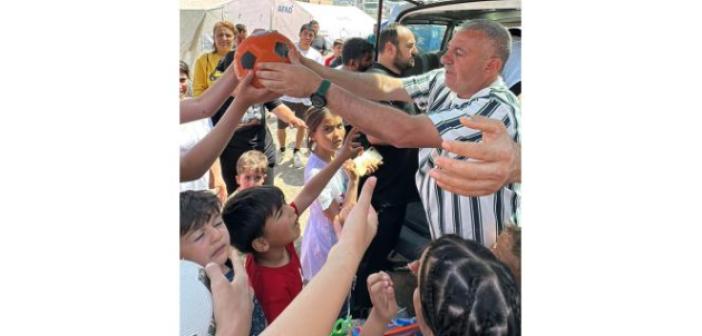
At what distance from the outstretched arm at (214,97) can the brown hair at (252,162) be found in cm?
17

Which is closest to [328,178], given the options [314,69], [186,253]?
[314,69]

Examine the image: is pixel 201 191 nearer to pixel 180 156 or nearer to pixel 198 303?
pixel 180 156

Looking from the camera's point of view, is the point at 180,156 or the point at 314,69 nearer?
the point at 180,156

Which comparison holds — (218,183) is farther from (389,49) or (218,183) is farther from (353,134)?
(389,49)

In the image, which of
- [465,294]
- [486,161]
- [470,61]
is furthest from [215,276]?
[470,61]

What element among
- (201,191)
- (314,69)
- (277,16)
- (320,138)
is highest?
(277,16)

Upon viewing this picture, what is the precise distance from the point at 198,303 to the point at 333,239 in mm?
457

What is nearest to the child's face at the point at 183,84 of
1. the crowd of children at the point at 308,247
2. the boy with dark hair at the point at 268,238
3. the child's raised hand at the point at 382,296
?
the crowd of children at the point at 308,247

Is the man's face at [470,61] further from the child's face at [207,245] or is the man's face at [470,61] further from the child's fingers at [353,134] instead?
the child's face at [207,245]

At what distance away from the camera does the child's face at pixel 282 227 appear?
2.24m

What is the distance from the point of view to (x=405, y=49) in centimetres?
233

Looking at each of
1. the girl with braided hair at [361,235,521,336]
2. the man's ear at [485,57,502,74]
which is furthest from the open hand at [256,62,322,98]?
the girl with braided hair at [361,235,521,336]

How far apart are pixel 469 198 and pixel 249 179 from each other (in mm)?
656

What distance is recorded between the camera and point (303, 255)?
2.34 metres
